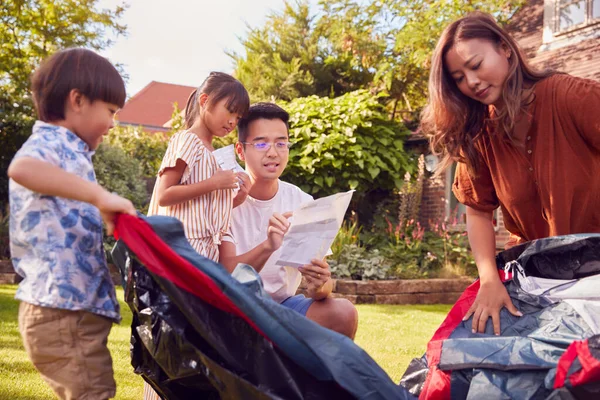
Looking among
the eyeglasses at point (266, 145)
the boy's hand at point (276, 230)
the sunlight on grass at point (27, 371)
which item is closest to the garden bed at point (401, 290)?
the sunlight on grass at point (27, 371)

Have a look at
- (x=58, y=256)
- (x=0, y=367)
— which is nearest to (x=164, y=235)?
(x=58, y=256)

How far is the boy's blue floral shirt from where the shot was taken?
68.2 inches

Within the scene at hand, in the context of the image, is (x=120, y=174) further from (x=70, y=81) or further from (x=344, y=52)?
(x=70, y=81)

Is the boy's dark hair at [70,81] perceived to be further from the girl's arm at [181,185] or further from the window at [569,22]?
the window at [569,22]

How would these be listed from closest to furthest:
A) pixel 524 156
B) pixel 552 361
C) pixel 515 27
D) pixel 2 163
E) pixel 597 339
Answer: pixel 597 339 < pixel 552 361 < pixel 524 156 < pixel 2 163 < pixel 515 27

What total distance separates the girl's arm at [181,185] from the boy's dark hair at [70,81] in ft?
2.18

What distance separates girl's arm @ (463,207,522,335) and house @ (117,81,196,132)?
3693 centimetres

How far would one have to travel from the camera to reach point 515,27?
472 inches

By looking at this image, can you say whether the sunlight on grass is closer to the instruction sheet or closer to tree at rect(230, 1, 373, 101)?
the instruction sheet

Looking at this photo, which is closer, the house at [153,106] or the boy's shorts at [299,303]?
the boy's shorts at [299,303]

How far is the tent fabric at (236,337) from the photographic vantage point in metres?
1.68

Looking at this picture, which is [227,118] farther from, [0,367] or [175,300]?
[0,367]

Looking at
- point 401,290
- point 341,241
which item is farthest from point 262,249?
point 341,241

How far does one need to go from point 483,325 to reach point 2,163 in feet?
34.5
